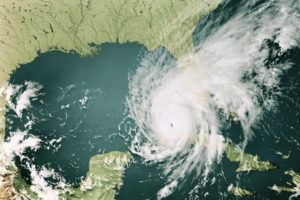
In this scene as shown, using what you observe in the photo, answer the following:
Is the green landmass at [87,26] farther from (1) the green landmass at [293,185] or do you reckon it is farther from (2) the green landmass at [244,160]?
(1) the green landmass at [293,185]

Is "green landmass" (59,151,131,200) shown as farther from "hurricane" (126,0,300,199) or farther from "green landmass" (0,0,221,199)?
"hurricane" (126,0,300,199)

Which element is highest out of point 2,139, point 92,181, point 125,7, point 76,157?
point 125,7

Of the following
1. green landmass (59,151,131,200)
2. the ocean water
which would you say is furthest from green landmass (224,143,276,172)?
green landmass (59,151,131,200)

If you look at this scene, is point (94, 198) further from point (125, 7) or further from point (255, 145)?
point (125, 7)

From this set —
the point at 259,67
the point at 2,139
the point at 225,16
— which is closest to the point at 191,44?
the point at 225,16

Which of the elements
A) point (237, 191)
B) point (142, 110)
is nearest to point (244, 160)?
point (237, 191)

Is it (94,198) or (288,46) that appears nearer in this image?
(288,46)

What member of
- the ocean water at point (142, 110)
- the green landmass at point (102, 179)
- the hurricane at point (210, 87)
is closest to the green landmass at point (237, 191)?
the ocean water at point (142, 110)

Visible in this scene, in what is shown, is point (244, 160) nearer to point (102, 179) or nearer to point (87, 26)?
point (102, 179)

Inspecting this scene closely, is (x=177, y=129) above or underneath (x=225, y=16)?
underneath
